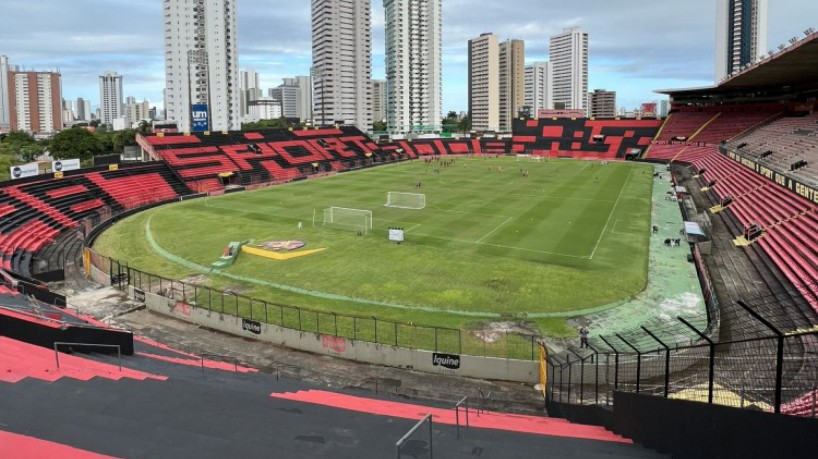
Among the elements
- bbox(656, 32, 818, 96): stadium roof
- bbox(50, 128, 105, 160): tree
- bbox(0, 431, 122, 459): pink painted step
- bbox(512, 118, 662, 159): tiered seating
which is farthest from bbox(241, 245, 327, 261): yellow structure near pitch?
bbox(50, 128, 105, 160): tree

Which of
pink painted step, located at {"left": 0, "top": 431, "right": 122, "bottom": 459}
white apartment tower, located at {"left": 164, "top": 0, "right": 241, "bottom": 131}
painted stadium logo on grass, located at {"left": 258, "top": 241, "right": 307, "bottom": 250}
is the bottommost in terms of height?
painted stadium logo on grass, located at {"left": 258, "top": 241, "right": 307, "bottom": 250}

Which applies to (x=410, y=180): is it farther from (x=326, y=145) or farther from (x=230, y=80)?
(x=230, y=80)

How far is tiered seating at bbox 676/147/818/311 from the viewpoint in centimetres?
2535

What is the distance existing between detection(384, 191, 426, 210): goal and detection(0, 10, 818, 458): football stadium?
525 mm

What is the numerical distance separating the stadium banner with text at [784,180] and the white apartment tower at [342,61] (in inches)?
5901

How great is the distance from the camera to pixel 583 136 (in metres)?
114

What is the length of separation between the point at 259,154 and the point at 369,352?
68256 millimetres

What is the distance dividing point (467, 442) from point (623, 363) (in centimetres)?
958

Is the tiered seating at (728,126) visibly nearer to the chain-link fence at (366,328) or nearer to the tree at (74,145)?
the chain-link fence at (366,328)

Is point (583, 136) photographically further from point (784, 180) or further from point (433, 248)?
point (433, 248)

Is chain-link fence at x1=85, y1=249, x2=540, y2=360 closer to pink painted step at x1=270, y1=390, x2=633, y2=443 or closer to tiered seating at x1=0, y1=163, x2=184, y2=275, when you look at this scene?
pink painted step at x1=270, y1=390, x2=633, y2=443

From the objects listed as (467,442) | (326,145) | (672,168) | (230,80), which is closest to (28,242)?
(467,442)

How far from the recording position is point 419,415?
1241cm

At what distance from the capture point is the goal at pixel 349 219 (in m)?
41.9
